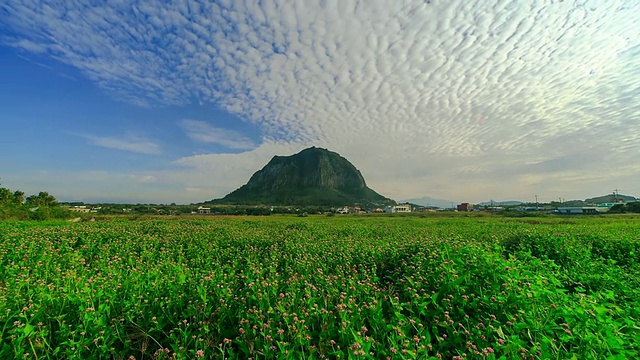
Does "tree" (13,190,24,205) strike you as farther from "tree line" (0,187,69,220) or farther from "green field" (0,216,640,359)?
"green field" (0,216,640,359)

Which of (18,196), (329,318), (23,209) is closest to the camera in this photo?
(329,318)

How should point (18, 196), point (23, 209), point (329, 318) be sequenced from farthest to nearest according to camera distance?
point (18, 196)
point (23, 209)
point (329, 318)

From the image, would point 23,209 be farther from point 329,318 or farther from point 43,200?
point 329,318

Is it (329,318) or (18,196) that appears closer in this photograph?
(329,318)

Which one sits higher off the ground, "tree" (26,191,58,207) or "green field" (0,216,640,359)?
"tree" (26,191,58,207)

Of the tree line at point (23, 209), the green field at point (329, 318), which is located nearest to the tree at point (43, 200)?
the tree line at point (23, 209)

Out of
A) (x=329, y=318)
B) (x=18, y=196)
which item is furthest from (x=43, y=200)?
(x=329, y=318)

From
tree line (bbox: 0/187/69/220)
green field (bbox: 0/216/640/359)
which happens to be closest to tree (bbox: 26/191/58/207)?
tree line (bbox: 0/187/69/220)

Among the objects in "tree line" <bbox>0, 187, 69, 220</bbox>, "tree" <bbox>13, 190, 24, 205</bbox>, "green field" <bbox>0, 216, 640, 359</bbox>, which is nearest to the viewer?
"green field" <bbox>0, 216, 640, 359</bbox>

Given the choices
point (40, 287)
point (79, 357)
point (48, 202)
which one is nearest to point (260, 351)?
point (79, 357)

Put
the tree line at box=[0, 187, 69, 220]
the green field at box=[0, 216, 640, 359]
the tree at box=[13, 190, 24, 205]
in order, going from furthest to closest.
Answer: the tree at box=[13, 190, 24, 205]
the tree line at box=[0, 187, 69, 220]
the green field at box=[0, 216, 640, 359]

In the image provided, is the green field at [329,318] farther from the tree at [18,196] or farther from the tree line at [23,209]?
the tree at [18,196]

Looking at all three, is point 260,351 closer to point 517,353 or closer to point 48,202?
point 517,353

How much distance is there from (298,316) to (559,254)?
32.0 feet
